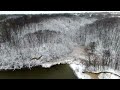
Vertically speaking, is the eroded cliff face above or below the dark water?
above

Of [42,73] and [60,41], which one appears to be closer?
[42,73]

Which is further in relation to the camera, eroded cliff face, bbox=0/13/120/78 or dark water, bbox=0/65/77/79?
eroded cliff face, bbox=0/13/120/78

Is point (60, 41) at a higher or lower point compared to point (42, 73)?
higher

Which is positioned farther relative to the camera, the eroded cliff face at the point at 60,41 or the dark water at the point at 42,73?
the eroded cliff face at the point at 60,41

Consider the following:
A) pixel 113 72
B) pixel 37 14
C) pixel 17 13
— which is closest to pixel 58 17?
pixel 37 14
